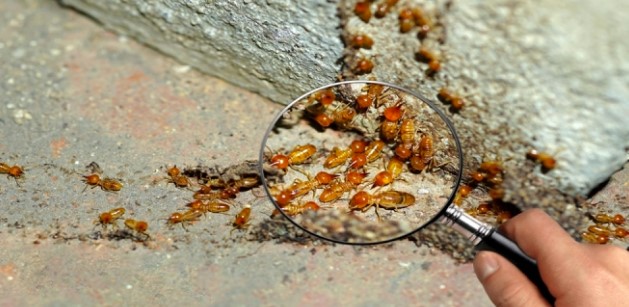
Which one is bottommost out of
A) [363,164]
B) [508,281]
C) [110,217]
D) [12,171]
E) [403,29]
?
[12,171]

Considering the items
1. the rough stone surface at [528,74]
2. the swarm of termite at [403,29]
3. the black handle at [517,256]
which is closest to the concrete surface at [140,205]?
the black handle at [517,256]

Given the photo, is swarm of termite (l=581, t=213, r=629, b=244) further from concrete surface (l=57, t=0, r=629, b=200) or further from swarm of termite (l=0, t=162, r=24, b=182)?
swarm of termite (l=0, t=162, r=24, b=182)

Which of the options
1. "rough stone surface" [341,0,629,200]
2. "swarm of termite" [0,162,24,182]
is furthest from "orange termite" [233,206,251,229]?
"swarm of termite" [0,162,24,182]

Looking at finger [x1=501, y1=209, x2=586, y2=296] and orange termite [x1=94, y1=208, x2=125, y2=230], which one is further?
orange termite [x1=94, y1=208, x2=125, y2=230]

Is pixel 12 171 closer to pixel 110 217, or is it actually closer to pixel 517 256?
pixel 110 217

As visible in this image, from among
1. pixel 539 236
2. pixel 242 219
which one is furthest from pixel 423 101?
pixel 242 219
